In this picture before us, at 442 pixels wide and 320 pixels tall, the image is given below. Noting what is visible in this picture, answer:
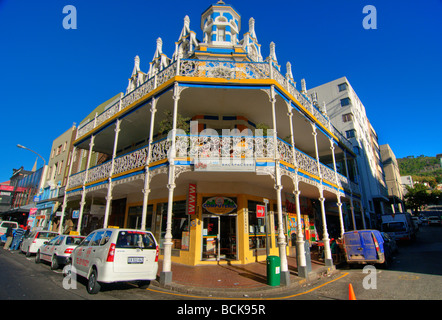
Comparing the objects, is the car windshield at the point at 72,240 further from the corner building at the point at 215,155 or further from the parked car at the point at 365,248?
the parked car at the point at 365,248

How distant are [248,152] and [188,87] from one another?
3.94 meters

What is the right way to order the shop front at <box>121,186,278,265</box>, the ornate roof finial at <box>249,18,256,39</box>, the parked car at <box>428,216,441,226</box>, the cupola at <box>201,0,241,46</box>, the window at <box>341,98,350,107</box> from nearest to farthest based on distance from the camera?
the shop front at <box>121,186,278,265</box> < the cupola at <box>201,0,241,46</box> < the ornate roof finial at <box>249,18,256,39</box> < the window at <box>341,98,350,107</box> < the parked car at <box>428,216,441,226</box>

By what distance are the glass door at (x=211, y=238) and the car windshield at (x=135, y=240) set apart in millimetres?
4664

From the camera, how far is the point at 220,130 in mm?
13180

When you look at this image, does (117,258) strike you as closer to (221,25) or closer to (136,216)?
(136,216)

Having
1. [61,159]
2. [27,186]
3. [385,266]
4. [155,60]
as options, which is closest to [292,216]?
[385,266]

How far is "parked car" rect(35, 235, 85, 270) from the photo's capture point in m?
9.57

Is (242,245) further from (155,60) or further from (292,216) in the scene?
(155,60)

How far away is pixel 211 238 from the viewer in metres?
11.5

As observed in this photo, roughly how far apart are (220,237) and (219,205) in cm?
157

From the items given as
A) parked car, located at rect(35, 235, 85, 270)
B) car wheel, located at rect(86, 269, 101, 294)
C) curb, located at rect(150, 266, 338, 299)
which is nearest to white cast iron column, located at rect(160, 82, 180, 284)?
curb, located at rect(150, 266, 338, 299)

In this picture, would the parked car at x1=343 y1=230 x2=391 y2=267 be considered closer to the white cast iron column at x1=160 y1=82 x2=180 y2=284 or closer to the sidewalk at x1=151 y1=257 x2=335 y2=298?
the sidewalk at x1=151 y1=257 x2=335 y2=298

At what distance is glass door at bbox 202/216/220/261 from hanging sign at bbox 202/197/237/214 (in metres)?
0.41

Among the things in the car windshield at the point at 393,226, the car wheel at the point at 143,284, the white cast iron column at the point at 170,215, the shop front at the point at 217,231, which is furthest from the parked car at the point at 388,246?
the car wheel at the point at 143,284
